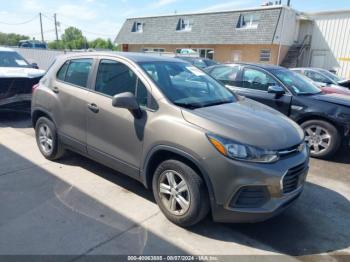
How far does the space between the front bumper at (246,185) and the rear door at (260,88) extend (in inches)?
122

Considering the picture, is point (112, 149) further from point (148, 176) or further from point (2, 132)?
point (2, 132)

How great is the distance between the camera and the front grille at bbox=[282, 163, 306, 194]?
282cm

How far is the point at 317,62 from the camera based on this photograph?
23.9m

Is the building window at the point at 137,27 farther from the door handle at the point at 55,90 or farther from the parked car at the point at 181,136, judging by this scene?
the parked car at the point at 181,136

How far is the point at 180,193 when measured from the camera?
3.01m

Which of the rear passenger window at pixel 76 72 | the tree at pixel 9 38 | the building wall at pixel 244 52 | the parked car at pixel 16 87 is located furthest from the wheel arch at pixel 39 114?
the tree at pixel 9 38

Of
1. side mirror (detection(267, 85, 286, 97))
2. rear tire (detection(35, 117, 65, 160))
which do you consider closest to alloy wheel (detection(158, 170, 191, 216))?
rear tire (detection(35, 117, 65, 160))

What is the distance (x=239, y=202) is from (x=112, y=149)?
167cm

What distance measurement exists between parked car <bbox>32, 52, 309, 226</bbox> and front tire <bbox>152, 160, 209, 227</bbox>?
0.01 metres

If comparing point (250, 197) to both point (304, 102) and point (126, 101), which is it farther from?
point (304, 102)

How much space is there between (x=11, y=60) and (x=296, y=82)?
25.1ft

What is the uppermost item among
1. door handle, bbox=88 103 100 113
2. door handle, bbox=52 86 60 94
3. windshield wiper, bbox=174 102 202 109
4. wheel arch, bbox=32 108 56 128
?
windshield wiper, bbox=174 102 202 109

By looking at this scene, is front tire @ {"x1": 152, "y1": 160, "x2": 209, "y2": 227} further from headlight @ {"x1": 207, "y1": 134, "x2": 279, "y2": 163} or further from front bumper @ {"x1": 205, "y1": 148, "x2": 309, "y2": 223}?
headlight @ {"x1": 207, "y1": 134, "x2": 279, "y2": 163}

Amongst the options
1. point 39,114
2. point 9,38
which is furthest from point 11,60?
point 9,38
